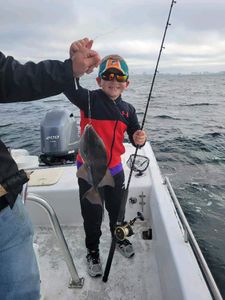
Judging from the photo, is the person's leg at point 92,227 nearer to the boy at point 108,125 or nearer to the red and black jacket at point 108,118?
the boy at point 108,125

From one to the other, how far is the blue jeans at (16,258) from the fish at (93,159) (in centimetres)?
71

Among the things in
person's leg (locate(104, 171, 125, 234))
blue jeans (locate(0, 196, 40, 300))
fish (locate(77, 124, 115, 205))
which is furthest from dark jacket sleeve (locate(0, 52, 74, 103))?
person's leg (locate(104, 171, 125, 234))

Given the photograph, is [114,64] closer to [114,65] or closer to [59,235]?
[114,65]

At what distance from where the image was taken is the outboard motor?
504 cm

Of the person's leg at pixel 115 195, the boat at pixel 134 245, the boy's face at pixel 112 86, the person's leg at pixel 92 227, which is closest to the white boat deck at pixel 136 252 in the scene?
the boat at pixel 134 245

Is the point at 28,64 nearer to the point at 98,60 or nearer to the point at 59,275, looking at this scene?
the point at 98,60

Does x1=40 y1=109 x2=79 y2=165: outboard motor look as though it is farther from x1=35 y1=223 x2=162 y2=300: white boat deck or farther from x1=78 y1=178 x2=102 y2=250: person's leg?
x1=78 y1=178 x2=102 y2=250: person's leg

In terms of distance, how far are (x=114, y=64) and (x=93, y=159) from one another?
3.07 ft

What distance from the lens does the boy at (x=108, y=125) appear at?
8.91 feet

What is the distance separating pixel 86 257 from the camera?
3.28 m

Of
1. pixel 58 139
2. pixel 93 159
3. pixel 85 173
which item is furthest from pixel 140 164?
pixel 93 159

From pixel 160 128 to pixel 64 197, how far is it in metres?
9.81

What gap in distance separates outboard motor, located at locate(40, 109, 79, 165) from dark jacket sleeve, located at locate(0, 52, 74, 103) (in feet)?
11.9

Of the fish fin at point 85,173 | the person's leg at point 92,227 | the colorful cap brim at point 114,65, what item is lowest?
the person's leg at point 92,227
